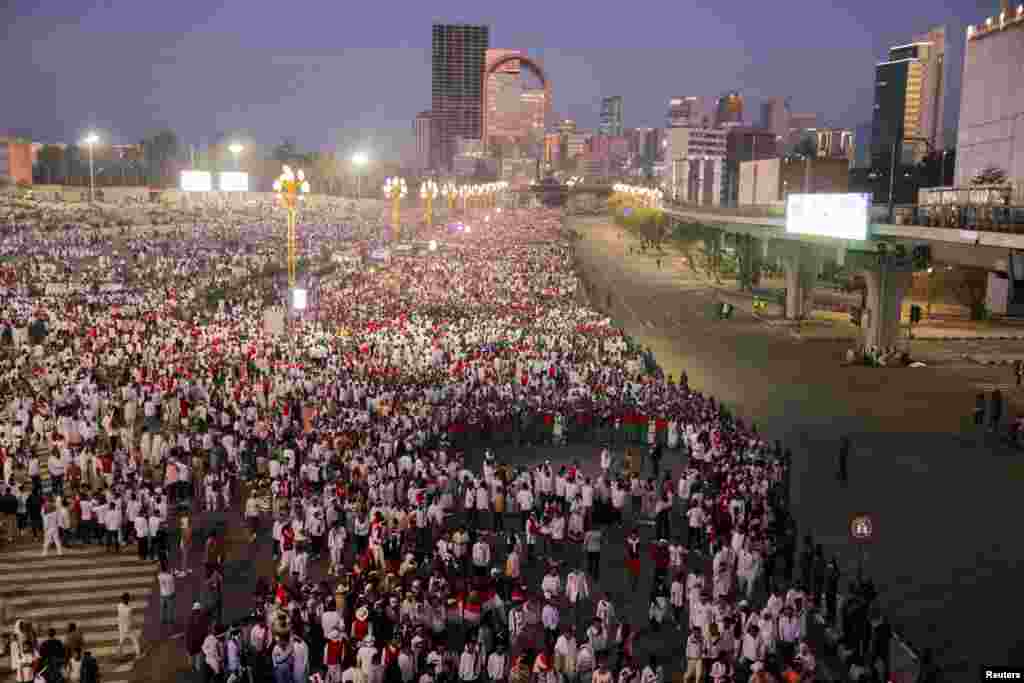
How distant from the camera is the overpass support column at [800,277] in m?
42.5

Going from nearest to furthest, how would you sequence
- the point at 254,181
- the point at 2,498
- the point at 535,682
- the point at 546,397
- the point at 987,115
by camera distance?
the point at 535,682 < the point at 2,498 < the point at 546,397 < the point at 987,115 < the point at 254,181

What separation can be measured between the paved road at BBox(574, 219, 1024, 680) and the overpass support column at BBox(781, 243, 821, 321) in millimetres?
3895

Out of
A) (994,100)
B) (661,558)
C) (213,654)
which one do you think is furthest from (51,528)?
(994,100)

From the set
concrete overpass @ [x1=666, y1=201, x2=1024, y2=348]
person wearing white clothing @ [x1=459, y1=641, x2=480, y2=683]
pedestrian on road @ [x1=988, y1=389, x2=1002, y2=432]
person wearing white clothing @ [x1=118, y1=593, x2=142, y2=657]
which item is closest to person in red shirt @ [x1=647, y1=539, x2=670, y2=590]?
person wearing white clothing @ [x1=459, y1=641, x2=480, y2=683]

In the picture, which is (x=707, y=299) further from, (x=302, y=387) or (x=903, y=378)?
(x=302, y=387)

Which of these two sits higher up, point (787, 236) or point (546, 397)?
point (787, 236)

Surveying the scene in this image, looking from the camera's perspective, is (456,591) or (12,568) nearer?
(456,591)

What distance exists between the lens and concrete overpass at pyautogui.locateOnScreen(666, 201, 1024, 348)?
25.1 m

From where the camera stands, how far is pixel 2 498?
14.6 meters

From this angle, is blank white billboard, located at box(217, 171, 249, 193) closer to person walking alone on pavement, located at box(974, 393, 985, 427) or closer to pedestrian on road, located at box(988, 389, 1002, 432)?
person walking alone on pavement, located at box(974, 393, 985, 427)

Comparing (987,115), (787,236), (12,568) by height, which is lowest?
(12,568)

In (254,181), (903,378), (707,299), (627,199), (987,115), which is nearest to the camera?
(903,378)

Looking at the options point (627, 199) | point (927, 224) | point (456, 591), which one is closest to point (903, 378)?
point (927, 224)

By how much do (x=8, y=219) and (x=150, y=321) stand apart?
4319 cm
